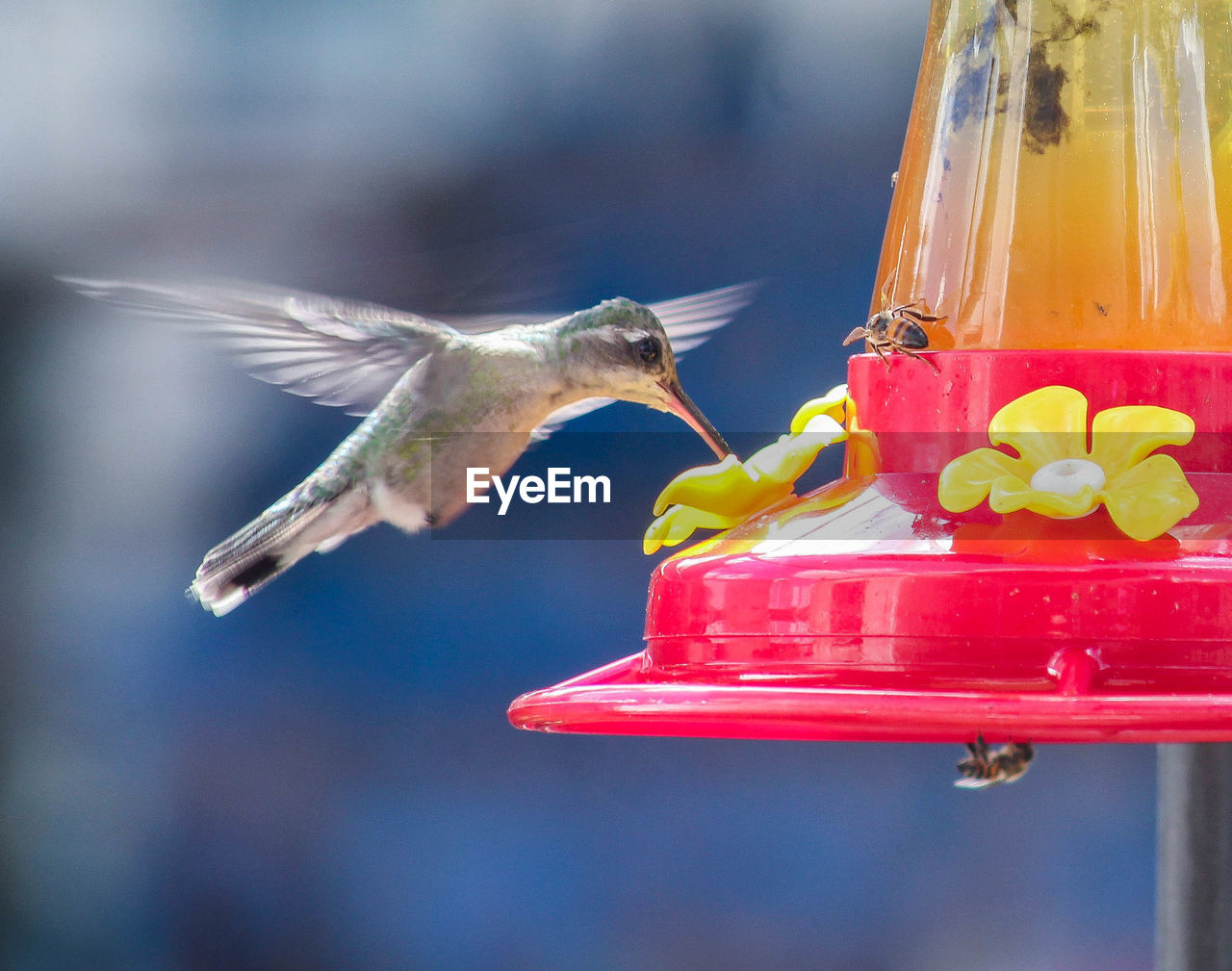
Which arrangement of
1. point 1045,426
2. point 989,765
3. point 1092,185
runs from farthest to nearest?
point 989,765, point 1092,185, point 1045,426

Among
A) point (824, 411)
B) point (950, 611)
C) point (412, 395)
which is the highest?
point (412, 395)

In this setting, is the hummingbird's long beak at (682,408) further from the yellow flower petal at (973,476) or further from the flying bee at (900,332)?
the yellow flower petal at (973,476)

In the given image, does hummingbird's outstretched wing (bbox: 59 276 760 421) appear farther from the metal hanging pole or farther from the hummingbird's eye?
the metal hanging pole

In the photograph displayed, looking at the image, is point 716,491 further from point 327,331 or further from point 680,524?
point 327,331

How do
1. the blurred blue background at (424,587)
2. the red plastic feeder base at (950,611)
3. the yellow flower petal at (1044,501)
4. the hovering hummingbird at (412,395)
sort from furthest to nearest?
the blurred blue background at (424,587)
the hovering hummingbird at (412,395)
the yellow flower petal at (1044,501)
the red plastic feeder base at (950,611)

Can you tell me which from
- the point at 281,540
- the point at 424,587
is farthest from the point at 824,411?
the point at 424,587

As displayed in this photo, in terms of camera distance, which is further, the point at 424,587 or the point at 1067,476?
the point at 424,587

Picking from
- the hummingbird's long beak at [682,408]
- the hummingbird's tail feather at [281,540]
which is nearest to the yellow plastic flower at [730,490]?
the hummingbird's long beak at [682,408]
